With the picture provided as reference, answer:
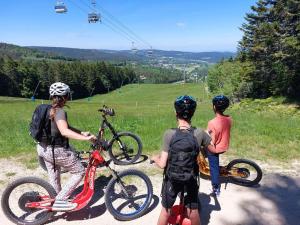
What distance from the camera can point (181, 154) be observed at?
4.27m

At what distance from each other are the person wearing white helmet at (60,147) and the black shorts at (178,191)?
148 cm

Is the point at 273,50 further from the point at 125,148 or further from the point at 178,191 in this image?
the point at 178,191

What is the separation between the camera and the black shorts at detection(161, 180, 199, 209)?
448 centimetres

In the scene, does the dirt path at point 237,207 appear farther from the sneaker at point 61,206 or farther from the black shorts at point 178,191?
the black shorts at point 178,191

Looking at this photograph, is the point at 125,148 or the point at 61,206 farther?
the point at 125,148

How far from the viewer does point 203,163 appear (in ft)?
23.6

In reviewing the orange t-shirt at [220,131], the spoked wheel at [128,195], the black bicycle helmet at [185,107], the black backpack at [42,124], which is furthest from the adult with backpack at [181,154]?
the black backpack at [42,124]

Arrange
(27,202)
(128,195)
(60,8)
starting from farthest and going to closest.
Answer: (60,8), (128,195), (27,202)

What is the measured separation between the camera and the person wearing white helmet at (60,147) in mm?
→ 5105

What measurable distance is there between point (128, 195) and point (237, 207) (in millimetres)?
1926

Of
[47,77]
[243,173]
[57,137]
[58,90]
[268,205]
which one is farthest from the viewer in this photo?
[47,77]

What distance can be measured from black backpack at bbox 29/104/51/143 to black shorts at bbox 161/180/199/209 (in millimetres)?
2020

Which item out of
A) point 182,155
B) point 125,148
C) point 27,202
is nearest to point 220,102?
point 182,155

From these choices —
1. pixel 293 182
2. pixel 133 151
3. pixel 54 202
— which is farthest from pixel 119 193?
pixel 293 182
